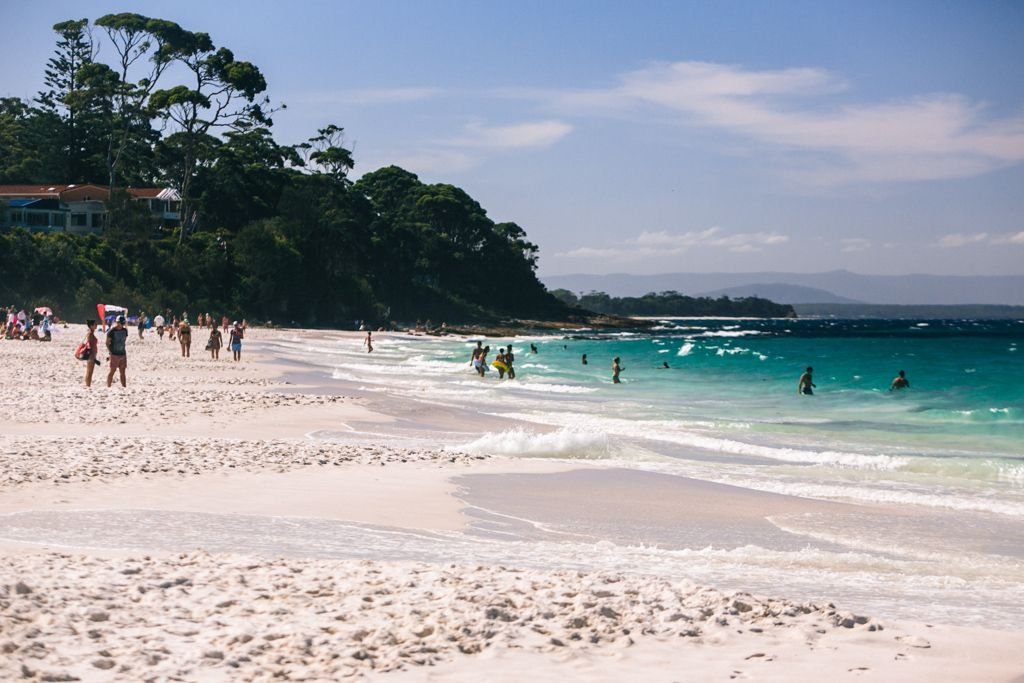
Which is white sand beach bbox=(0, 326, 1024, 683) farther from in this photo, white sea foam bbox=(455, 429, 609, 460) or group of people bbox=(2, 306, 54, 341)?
group of people bbox=(2, 306, 54, 341)

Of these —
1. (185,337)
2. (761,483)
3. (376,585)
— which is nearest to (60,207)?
(185,337)

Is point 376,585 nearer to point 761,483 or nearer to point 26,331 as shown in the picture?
point 761,483

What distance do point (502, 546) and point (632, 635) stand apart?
2881 mm

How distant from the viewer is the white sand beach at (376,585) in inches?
209

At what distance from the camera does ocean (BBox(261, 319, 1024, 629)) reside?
812 cm

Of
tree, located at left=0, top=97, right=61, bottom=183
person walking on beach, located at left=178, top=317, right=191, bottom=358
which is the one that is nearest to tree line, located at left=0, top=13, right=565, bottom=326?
tree, located at left=0, top=97, right=61, bottom=183

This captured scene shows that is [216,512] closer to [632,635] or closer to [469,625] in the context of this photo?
[469,625]

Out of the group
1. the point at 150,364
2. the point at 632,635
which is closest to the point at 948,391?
the point at 150,364

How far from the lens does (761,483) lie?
1345 cm

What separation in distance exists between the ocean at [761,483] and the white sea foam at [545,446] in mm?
31

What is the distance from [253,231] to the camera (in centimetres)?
8969

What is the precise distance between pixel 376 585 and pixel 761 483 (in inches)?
317

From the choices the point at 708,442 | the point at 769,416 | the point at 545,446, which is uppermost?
the point at 545,446

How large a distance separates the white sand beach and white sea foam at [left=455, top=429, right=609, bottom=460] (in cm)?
152
